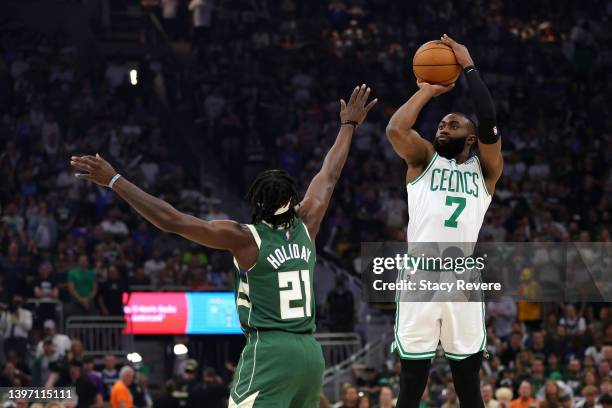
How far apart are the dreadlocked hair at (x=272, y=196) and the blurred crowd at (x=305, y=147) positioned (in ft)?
25.5

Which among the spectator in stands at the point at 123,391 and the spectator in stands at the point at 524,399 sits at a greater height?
the spectator in stands at the point at 123,391

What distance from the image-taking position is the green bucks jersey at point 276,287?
252 inches

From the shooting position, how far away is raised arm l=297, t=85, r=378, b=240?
22.3 ft

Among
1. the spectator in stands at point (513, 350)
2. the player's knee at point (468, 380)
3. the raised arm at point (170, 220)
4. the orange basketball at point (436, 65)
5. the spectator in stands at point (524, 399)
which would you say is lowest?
the spectator in stands at point (524, 399)

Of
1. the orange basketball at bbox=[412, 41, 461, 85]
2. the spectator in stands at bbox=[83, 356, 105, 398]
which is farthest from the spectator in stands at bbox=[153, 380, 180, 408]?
the orange basketball at bbox=[412, 41, 461, 85]

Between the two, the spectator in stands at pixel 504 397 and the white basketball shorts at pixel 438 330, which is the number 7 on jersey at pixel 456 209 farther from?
the spectator in stands at pixel 504 397

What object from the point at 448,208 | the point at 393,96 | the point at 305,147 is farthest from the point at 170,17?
the point at 448,208

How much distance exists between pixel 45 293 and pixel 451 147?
1123 cm

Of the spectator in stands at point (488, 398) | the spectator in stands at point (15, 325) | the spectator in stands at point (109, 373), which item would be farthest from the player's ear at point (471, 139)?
the spectator in stands at point (15, 325)

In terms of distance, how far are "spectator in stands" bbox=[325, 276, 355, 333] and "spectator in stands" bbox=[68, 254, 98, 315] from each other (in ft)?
11.7

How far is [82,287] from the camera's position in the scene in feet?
60.0

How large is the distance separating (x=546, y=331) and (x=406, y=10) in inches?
442

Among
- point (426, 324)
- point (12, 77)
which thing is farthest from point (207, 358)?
point (426, 324)

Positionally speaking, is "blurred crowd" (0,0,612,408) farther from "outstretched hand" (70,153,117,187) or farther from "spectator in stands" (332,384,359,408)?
"outstretched hand" (70,153,117,187)
